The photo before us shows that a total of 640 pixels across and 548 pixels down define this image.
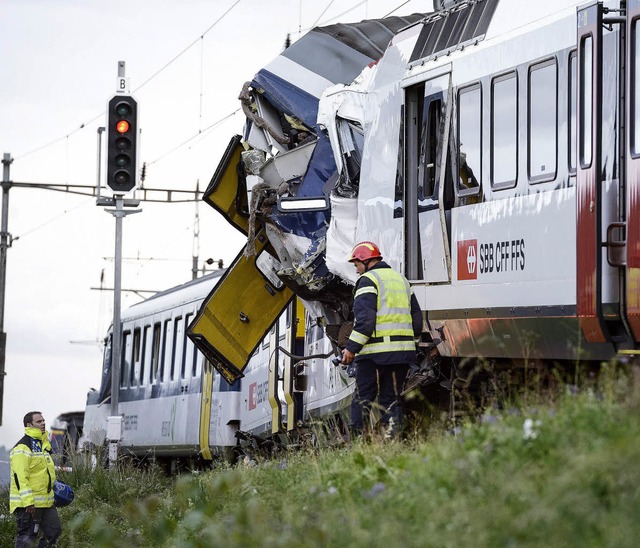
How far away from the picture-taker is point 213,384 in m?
21.7

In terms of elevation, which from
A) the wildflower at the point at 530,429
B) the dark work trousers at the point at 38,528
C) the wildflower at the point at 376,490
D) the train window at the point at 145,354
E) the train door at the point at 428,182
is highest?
the train door at the point at 428,182

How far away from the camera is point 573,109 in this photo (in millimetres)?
10031

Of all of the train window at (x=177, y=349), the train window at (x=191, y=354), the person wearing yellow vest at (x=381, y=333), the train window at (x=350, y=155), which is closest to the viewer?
the person wearing yellow vest at (x=381, y=333)

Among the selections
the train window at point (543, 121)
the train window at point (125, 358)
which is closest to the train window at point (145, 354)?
the train window at point (125, 358)

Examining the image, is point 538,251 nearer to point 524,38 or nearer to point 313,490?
point 524,38

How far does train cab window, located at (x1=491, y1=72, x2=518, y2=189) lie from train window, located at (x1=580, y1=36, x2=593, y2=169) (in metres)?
0.99

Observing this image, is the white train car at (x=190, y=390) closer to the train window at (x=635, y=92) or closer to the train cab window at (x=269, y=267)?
the train cab window at (x=269, y=267)

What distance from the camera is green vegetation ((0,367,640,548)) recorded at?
557 centimetres

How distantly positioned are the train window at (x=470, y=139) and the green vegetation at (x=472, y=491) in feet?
8.68

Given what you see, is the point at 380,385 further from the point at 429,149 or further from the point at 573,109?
the point at 573,109

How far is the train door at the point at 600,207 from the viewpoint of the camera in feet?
31.3

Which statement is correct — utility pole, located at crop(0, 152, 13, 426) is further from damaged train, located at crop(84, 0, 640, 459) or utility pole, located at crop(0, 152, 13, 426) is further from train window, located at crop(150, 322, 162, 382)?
damaged train, located at crop(84, 0, 640, 459)

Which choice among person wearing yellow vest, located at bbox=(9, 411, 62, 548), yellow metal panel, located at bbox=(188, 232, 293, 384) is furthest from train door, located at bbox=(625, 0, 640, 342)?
yellow metal panel, located at bbox=(188, 232, 293, 384)

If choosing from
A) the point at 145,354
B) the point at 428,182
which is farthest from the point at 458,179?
the point at 145,354
